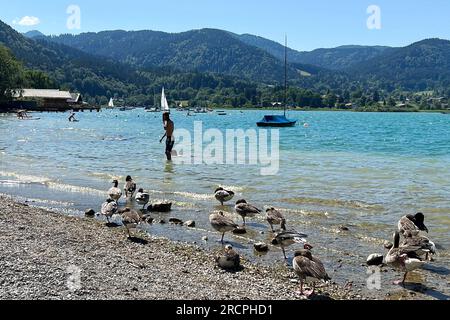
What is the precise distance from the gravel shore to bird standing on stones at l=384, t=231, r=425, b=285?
1618 mm

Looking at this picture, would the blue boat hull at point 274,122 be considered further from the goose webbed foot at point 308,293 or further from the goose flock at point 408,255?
the goose webbed foot at point 308,293

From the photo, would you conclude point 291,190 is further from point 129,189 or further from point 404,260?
point 404,260

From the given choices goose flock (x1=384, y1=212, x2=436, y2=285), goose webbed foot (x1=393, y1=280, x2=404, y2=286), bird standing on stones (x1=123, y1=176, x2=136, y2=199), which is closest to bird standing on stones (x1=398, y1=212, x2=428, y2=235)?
goose flock (x1=384, y1=212, x2=436, y2=285)

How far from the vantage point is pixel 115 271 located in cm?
1026

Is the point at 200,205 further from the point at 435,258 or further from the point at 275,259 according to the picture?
the point at 435,258

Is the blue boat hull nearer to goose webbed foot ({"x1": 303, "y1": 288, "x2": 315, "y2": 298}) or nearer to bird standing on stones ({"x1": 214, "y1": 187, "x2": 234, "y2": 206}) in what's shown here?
bird standing on stones ({"x1": 214, "y1": 187, "x2": 234, "y2": 206})

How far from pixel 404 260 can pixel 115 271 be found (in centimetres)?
641

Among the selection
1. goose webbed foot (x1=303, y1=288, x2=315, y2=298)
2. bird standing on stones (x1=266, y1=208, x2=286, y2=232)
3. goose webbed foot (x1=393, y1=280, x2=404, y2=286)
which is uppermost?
bird standing on stones (x1=266, y1=208, x2=286, y2=232)

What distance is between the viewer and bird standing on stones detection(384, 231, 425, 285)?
11.2 m

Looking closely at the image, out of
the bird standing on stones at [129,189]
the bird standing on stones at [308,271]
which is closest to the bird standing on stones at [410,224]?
the bird standing on stones at [308,271]

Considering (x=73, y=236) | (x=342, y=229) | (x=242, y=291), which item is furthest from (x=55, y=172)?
(x=242, y=291)

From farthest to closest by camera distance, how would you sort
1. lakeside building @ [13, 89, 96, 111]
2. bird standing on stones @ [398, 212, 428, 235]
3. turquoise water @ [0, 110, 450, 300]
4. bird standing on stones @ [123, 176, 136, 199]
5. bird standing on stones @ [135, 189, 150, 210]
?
lakeside building @ [13, 89, 96, 111], bird standing on stones @ [123, 176, 136, 199], bird standing on stones @ [135, 189, 150, 210], turquoise water @ [0, 110, 450, 300], bird standing on stones @ [398, 212, 428, 235]

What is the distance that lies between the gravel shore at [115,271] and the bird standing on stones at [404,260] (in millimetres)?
1618

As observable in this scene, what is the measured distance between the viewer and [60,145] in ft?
158
